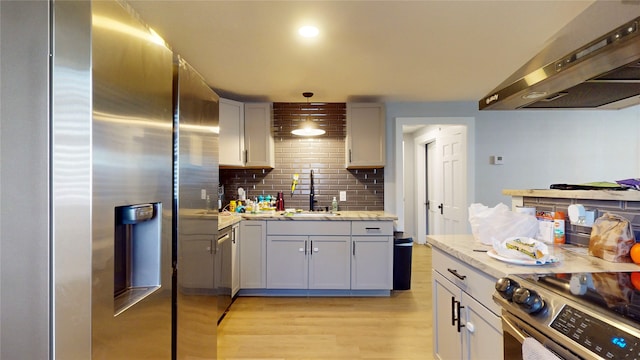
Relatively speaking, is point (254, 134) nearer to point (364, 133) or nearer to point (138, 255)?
point (364, 133)

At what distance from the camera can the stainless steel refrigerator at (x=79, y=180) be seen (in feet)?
2.32

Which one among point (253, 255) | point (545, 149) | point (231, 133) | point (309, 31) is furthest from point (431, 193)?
point (309, 31)

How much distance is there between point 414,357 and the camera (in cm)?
214

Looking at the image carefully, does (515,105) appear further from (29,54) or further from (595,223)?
(29,54)

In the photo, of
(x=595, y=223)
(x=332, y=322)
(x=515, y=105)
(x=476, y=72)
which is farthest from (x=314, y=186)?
(x=595, y=223)

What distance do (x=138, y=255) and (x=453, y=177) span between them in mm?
4113

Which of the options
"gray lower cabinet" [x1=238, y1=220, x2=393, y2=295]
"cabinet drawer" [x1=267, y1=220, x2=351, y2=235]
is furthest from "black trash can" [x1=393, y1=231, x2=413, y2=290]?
"cabinet drawer" [x1=267, y1=220, x2=351, y2=235]

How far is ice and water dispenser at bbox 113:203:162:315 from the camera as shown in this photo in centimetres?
101

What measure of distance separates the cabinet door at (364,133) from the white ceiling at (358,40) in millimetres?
309

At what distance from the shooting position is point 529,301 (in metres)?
0.89

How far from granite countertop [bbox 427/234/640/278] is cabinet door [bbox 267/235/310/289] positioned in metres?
1.91

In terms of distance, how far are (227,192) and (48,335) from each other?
3.25 meters

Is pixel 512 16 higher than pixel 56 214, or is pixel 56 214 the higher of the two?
pixel 512 16

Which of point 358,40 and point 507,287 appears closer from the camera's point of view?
point 507,287
